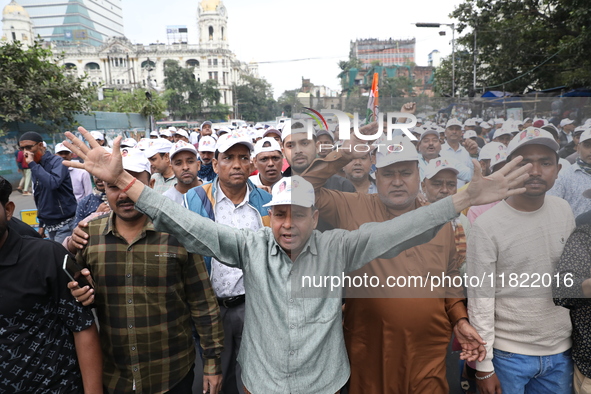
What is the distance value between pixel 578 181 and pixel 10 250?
7.58 feet

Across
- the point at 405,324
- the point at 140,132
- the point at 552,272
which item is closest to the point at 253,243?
the point at 405,324

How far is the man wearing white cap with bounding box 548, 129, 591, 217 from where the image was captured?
5.76ft

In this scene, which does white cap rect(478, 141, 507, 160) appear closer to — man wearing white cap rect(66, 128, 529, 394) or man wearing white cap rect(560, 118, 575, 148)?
man wearing white cap rect(66, 128, 529, 394)

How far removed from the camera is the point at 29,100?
11.2 metres

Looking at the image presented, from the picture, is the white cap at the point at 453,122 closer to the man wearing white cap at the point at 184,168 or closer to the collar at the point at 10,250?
the collar at the point at 10,250

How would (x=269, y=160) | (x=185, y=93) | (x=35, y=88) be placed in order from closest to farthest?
(x=269, y=160) < (x=35, y=88) < (x=185, y=93)

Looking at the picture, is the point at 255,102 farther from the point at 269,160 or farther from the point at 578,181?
the point at 578,181

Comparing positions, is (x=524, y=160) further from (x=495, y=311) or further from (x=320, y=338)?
(x=320, y=338)

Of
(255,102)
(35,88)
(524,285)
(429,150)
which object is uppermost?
(255,102)

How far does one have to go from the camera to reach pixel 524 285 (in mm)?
1875

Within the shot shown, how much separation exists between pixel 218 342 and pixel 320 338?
25.7 inches

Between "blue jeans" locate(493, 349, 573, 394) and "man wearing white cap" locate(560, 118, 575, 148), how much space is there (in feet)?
3.15

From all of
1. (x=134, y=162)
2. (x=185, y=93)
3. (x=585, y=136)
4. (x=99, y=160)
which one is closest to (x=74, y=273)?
(x=99, y=160)

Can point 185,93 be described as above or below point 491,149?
above
